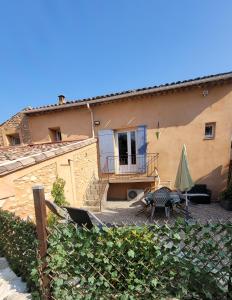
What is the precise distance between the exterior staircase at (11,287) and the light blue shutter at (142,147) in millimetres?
6863

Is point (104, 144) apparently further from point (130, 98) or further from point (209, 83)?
point (209, 83)

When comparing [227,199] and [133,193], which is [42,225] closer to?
[133,193]

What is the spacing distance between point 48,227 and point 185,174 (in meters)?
4.93

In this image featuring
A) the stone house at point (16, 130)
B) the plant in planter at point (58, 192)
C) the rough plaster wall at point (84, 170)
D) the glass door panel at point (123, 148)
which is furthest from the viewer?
the stone house at point (16, 130)

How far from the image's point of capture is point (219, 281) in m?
1.86

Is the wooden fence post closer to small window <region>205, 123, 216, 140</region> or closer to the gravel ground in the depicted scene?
the gravel ground

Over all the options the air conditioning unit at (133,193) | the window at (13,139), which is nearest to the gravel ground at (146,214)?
the air conditioning unit at (133,193)

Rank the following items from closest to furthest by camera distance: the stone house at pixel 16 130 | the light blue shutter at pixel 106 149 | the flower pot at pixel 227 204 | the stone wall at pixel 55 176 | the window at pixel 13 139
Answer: the stone wall at pixel 55 176 → the flower pot at pixel 227 204 → the light blue shutter at pixel 106 149 → the stone house at pixel 16 130 → the window at pixel 13 139

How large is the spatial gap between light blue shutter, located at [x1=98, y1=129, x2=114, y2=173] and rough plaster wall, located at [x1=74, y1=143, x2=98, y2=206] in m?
0.38

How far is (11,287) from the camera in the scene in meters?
2.26

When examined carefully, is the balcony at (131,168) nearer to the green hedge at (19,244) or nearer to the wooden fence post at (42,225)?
the green hedge at (19,244)

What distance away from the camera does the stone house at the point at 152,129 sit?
24.9 feet

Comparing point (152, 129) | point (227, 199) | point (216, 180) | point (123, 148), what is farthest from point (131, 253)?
point (216, 180)

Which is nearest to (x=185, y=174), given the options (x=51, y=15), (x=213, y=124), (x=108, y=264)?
(x=213, y=124)
